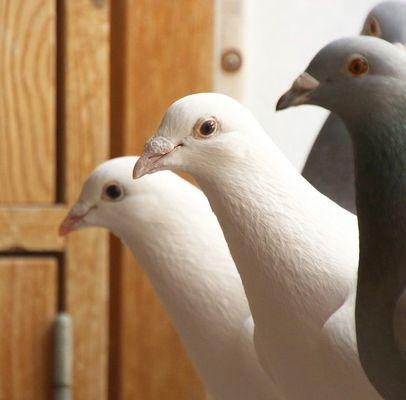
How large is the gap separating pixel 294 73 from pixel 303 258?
0.76 meters

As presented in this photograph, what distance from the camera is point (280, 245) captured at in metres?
0.57

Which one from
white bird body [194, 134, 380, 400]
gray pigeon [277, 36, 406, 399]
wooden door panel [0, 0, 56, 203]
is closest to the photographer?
gray pigeon [277, 36, 406, 399]

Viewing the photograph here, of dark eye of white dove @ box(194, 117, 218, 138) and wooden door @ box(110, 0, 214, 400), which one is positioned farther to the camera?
wooden door @ box(110, 0, 214, 400)

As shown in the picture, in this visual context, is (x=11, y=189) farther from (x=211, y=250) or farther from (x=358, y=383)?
(x=358, y=383)

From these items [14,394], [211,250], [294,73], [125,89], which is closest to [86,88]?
[125,89]

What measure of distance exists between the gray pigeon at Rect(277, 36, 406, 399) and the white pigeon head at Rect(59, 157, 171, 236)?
27 cm

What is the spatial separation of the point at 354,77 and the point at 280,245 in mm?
114

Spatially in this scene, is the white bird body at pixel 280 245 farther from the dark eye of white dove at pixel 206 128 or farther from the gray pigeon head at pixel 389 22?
the gray pigeon head at pixel 389 22

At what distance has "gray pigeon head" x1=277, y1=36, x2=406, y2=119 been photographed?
489 mm

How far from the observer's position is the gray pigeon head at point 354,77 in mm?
489

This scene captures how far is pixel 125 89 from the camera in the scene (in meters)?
1.24

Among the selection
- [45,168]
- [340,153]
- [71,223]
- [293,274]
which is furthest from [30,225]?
[293,274]

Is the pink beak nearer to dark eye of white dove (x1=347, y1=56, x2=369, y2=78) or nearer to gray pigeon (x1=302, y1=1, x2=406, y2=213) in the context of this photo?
gray pigeon (x1=302, y1=1, x2=406, y2=213)

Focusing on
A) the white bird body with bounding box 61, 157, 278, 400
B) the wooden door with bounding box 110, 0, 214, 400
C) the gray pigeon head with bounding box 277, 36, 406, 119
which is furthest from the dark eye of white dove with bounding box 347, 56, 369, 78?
the wooden door with bounding box 110, 0, 214, 400
